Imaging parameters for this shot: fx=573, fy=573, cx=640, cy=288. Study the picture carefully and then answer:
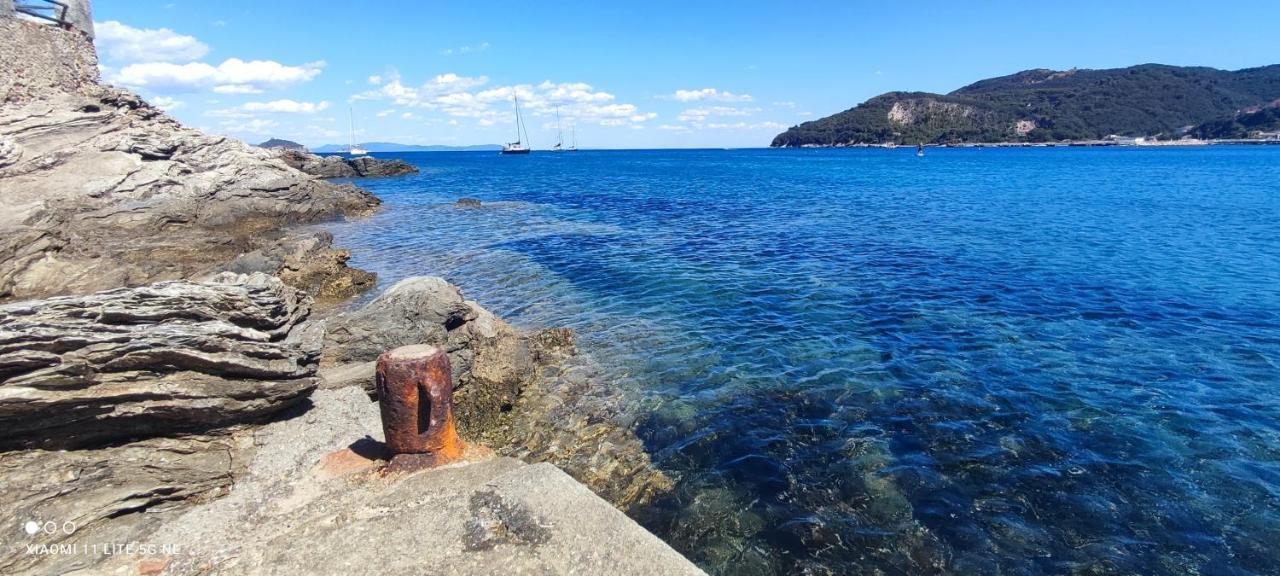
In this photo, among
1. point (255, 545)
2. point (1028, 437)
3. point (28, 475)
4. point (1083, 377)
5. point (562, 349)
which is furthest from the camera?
point (562, 349)

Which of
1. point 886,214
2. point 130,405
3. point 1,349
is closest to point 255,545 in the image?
point 130,405

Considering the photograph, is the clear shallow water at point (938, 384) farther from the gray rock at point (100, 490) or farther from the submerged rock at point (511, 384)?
the gray rock at point (100, 490)

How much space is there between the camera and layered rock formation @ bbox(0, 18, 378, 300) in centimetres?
1644

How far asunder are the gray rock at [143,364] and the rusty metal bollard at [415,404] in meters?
1.97

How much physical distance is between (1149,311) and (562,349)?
1552cm

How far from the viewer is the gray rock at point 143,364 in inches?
211

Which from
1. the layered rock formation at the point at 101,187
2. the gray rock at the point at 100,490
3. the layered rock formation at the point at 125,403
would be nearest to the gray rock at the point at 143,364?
the layered rock formation at the point at 125,403

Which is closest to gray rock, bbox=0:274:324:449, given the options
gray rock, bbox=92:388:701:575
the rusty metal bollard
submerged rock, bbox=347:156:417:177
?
gray rock, bbox=92:388:701:575

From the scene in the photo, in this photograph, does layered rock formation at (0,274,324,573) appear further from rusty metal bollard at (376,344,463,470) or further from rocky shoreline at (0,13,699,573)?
rusty metal bollard at (376,344,463,470)

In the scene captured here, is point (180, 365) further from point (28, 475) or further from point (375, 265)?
point (375, 265)

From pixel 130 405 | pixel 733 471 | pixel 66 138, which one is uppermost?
pixel 66 138

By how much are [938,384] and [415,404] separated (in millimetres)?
9566

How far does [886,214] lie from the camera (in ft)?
122

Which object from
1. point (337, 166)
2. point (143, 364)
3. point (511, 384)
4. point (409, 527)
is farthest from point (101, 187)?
point (337, 166)
